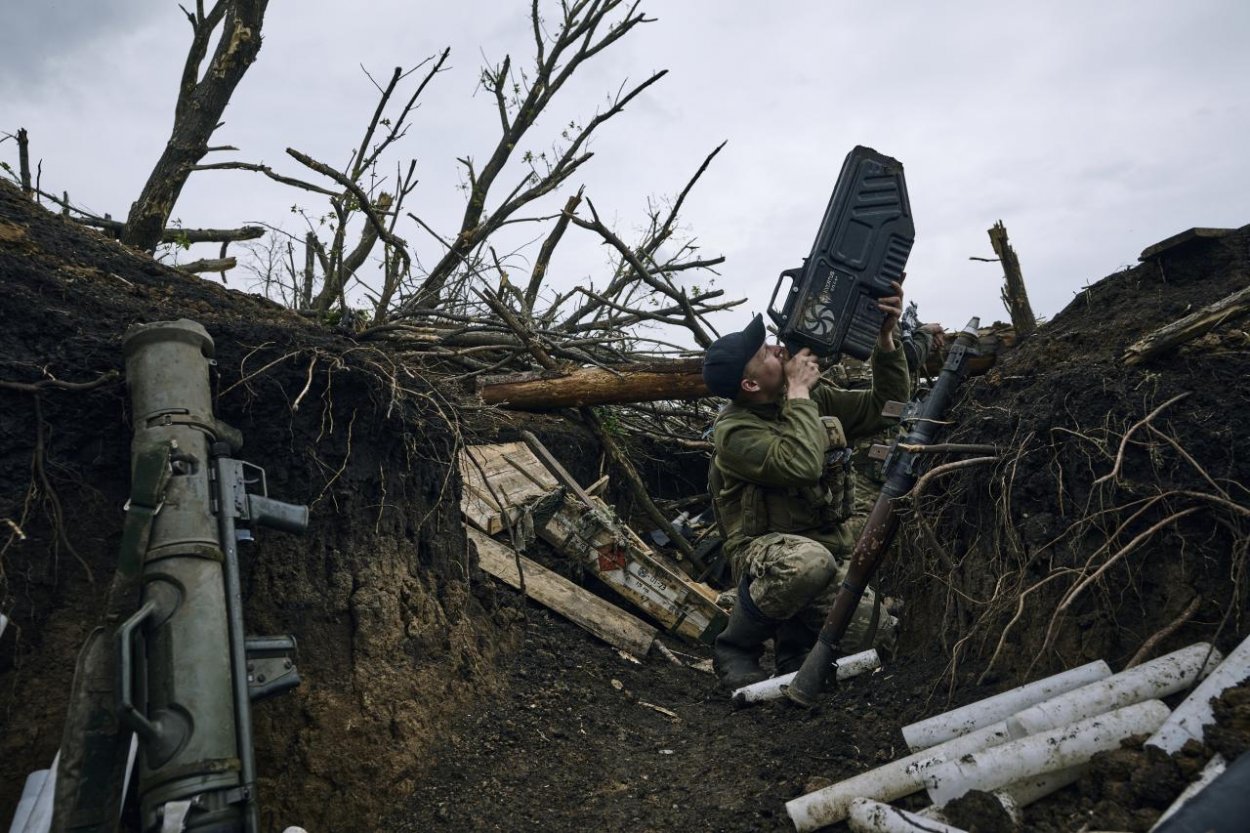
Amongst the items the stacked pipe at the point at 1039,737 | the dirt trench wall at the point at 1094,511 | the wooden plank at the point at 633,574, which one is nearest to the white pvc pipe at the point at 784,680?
the dirt trench wall at the point at 1094,511

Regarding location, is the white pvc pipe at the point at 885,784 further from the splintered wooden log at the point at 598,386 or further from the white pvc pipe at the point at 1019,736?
the splintered wooden log at the point at 598,386

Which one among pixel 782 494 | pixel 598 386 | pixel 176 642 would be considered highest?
pixel 598 386

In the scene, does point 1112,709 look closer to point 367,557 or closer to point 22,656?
point 367,557

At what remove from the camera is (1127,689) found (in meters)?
2.76

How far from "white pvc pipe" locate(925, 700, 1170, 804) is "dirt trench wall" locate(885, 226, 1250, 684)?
365mm

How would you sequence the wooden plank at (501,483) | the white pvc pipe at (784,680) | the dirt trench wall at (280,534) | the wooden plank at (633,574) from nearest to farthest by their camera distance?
the dirt trench wall at (280,534), the white pvc pipe at (784,680), the wooden plank at (501,483), the wooden plank at (633,574)

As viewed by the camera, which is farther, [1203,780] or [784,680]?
[784,680]

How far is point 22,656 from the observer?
3.32 meters

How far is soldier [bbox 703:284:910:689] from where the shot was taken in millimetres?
4863

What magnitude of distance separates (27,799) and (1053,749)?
307 cm

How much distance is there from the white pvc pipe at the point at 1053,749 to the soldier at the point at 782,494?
80.7 inches

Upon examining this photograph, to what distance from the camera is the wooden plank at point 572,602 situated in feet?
18.5

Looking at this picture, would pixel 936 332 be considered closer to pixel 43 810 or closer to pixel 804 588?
pixel 804 588

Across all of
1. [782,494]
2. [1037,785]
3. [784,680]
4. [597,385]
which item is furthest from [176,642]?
[597,385]
